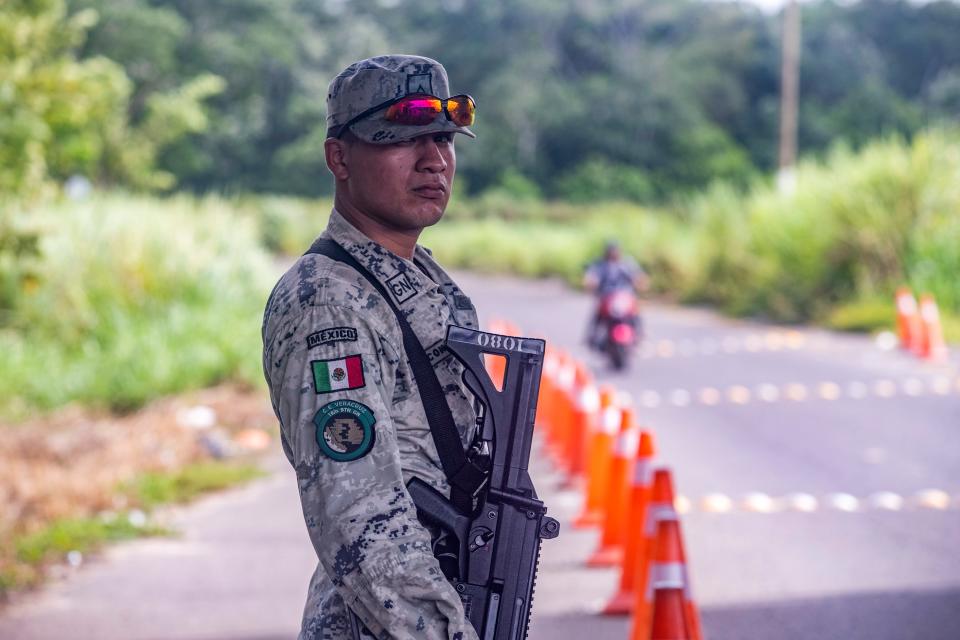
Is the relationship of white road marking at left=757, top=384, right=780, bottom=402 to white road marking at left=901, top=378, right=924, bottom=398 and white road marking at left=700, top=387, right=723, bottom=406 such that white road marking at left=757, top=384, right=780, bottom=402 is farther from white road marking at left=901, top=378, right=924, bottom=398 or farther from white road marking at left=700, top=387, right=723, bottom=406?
white road marking at left=901, top=378, right=924, bottom=398

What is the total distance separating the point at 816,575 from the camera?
7.37 metres

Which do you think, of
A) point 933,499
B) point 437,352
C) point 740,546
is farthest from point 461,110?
point 933,499

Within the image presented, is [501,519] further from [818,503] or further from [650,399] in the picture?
[650,399]

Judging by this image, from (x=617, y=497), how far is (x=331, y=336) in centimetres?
541

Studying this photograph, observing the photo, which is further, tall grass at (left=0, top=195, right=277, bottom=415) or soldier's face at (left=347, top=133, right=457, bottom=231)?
tall grass at (left=0, top=195, right=277, bottom=415)

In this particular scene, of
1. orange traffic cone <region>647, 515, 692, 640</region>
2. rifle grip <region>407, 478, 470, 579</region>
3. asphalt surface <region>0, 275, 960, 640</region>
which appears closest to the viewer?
rifle grip <region>407, 478, 470, 579</region>

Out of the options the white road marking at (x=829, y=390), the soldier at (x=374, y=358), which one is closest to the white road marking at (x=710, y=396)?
the white road marking at (x=829, y=390)

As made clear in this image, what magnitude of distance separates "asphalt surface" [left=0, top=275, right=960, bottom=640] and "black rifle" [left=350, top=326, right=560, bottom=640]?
387cm

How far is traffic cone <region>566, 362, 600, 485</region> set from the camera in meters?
9.77

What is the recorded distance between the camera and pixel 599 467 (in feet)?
28.3

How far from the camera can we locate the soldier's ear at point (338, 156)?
2674mm

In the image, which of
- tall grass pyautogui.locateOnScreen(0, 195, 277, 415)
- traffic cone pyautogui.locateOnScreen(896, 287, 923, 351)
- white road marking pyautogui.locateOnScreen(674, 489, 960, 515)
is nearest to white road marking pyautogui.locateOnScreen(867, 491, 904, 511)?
white road marking pyautogui.locateOnScreen(674, 489, 960, 515)

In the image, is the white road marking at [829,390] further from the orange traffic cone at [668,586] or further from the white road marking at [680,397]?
the orange traffic cone at [668,586]

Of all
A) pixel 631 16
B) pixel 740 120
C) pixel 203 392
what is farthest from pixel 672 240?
pixel 631 16
